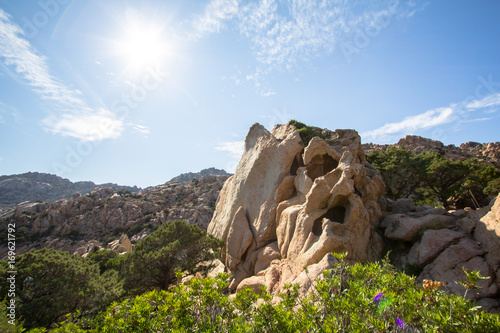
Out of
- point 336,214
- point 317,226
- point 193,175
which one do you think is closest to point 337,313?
point 317,226

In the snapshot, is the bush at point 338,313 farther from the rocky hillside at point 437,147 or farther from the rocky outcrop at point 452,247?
the rocky hillside at point 437,147

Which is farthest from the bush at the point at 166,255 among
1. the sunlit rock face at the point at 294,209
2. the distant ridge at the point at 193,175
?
the distant ridge at the point at 193,175

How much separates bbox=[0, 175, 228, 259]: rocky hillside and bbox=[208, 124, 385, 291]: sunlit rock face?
30601mm

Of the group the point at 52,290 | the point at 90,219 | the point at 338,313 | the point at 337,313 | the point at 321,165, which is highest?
the point at 321,165

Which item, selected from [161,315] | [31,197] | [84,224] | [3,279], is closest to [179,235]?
[3,279]

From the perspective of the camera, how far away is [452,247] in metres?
10.3

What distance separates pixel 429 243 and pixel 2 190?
5680 inches

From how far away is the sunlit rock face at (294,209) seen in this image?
40.7 ft

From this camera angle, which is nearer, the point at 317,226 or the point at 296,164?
the point at 317,226

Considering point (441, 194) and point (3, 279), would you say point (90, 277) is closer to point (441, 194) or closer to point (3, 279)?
point (3, 279)

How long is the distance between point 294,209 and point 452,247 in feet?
25.6

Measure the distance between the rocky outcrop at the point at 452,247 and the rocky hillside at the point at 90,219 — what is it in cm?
3944

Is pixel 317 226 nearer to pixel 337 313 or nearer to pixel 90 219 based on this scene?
pixel 337 313

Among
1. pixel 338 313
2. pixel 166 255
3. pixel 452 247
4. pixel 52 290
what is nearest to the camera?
pixel 338 313
